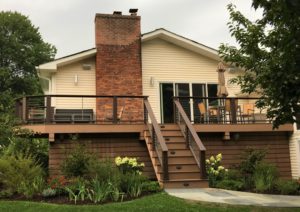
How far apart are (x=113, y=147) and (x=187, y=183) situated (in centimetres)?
356

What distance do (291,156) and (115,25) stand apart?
8.78 metres

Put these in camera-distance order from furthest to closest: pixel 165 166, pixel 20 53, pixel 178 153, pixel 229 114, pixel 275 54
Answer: pixel 20 53, pixel 229 114, pixel 178 153, pixel 165 166, pixel 275 54

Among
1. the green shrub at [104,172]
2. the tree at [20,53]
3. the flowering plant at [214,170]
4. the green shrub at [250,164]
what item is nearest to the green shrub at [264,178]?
the green shrub at [250,164]

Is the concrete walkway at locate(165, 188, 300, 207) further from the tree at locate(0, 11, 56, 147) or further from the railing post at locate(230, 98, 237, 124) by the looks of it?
the tree at locate(0, 11, 56, 147)

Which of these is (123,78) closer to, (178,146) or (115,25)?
(115,25)

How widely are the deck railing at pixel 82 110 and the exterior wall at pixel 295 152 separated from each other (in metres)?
5.73

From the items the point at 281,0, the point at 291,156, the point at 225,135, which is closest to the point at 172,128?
the point at 225,135

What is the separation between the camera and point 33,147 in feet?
50.1

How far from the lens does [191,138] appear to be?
41.5 ft

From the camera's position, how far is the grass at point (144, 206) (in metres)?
8.63

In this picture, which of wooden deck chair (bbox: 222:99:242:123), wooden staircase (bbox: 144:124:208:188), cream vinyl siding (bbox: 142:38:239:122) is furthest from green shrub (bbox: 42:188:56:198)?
cream vinyl siding (bbox: 142:38:239:122)

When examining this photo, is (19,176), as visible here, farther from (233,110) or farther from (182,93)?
(182,93)

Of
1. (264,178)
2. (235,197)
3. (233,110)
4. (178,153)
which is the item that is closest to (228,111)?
(233,110)

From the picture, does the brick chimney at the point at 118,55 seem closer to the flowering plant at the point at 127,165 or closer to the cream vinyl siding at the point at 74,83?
the cream vinyl siding at the point at 74,83
